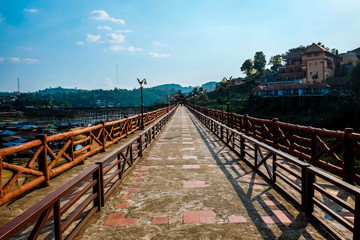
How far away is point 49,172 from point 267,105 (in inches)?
2361

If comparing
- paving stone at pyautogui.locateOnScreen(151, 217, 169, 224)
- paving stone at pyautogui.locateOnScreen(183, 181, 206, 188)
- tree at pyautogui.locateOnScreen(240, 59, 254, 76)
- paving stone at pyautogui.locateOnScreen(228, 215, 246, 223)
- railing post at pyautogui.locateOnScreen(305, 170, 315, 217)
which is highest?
tree at pyautogui.locateOnScreen(240, 59, 254, 76)

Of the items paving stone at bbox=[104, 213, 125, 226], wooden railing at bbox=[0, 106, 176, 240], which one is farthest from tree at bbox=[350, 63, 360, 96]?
paving stone at bbox=[104, 213, 125, 226]

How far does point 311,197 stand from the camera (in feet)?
12.2

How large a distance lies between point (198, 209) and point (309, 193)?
1.88 meters

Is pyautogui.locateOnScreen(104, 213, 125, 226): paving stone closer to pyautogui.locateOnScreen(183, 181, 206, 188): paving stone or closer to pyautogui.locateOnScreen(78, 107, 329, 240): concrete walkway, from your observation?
pyautogui.locateOnScreen(78, 107, 329, 240): concrete walkway

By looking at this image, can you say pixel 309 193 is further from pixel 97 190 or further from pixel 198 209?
pixel 97 190

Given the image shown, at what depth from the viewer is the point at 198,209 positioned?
4055 mm

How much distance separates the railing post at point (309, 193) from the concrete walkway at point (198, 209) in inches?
6.1

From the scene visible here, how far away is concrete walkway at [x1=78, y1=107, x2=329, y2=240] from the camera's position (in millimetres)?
3279

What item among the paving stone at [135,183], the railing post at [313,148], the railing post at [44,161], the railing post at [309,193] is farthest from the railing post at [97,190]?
the railing post at [313,148]

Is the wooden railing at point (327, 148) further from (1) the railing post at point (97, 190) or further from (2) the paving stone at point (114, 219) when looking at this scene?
(1) the railing post at point (97, 190)

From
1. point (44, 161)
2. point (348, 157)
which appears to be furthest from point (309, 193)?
point (44, 161)

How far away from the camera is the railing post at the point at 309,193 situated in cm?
369

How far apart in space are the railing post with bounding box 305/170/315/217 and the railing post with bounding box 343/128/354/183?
2083 millimetres
